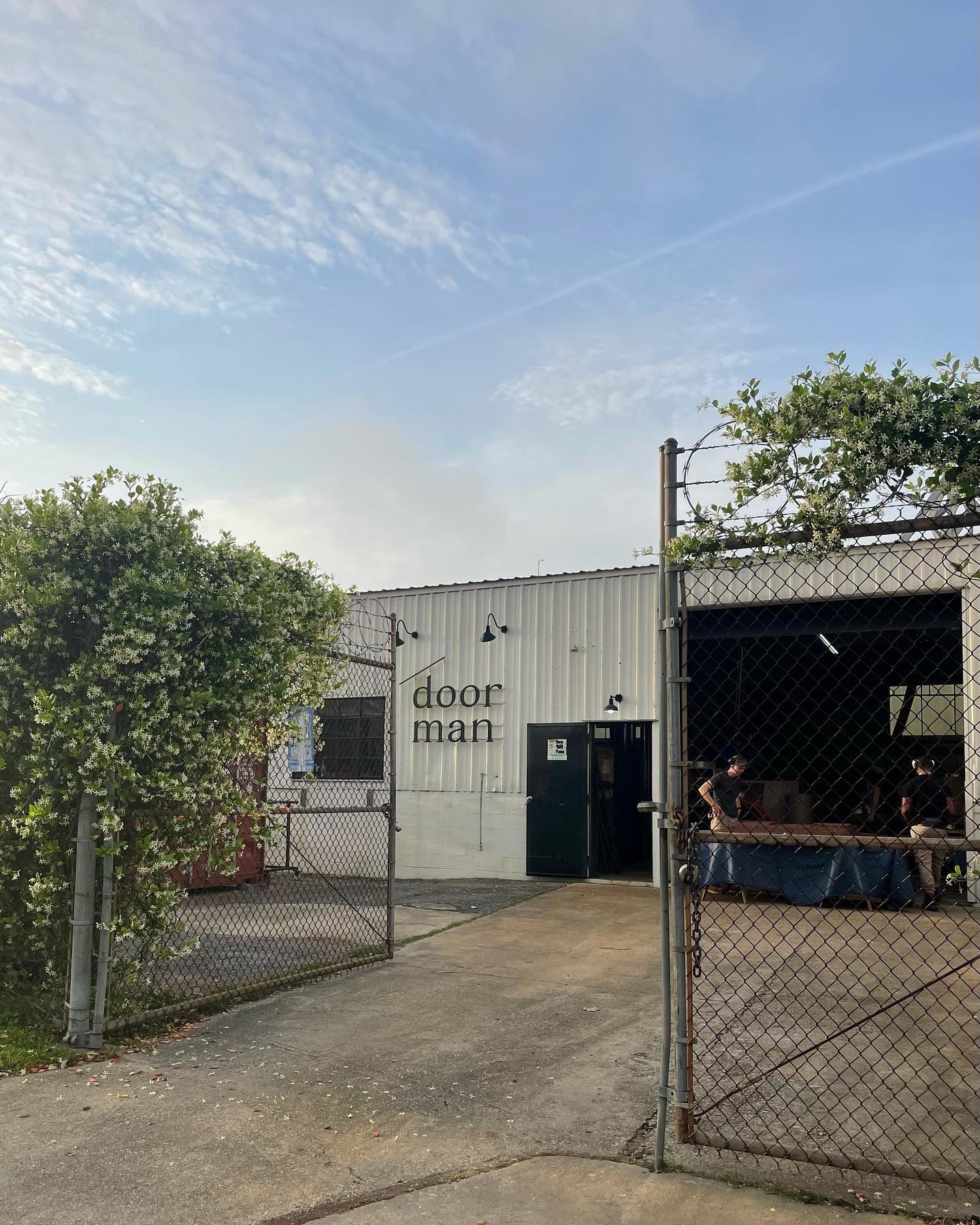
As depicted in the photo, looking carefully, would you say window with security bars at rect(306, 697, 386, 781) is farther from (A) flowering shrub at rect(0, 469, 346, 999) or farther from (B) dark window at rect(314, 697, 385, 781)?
(A) flowering shrub at rect(0, 469, 346, 999)

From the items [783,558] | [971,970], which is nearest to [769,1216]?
[783,558]

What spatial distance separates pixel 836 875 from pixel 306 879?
7.71 m

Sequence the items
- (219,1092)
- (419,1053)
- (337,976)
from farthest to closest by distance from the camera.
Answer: (337,976), (419,1053), (219,1092)

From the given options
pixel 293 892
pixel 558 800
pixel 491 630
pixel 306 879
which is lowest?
pixel 306 879

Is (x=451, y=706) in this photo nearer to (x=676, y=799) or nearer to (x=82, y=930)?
(x=82, y=930)

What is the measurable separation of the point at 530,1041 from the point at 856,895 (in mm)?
7170

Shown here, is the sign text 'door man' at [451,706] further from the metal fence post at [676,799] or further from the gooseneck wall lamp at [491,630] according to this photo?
the metal fence post at [676,799]

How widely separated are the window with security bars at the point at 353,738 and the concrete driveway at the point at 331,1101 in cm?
888

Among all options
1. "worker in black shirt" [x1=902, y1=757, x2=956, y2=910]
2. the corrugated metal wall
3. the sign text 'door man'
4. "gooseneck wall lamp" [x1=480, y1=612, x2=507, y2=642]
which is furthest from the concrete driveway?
"gooseneck wall lamp" [x1=480, y1=612, x2=507, y2=642]

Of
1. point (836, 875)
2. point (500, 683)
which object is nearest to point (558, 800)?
A: point (500, 683)

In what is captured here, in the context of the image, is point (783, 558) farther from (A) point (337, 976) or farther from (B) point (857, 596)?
(B) point (857, 596)

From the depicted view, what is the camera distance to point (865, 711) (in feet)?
64.3

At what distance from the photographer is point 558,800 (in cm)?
1510

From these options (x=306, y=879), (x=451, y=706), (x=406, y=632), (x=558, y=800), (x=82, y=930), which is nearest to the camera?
(x=82, y=930)
